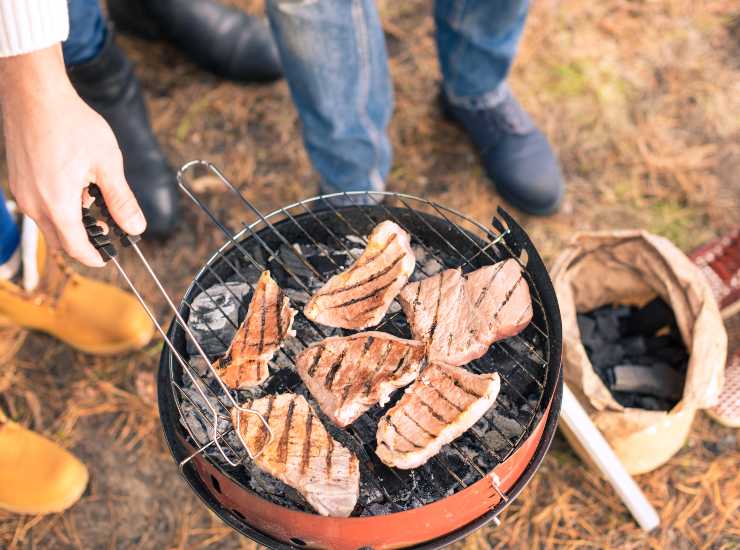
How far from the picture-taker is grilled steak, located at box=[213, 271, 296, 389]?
2.24m

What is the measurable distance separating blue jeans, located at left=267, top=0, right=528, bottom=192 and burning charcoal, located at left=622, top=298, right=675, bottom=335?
1486 mm

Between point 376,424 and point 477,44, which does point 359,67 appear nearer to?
point 477,44

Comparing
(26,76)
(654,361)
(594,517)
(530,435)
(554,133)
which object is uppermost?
(26,76)

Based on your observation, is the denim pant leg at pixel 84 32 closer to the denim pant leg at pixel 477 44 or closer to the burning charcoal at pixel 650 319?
the denim pant leg at pixel 477 44

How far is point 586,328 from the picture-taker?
11.0 ft

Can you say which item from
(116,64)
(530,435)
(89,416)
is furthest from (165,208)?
(530,435)

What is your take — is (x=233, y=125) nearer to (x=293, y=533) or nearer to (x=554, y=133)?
(x=554, y=133)

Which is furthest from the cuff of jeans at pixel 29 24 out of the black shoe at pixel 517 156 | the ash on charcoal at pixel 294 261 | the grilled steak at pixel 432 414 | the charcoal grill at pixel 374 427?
the black shoe at pixel 517 156

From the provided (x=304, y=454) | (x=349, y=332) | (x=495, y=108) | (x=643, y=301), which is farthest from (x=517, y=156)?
(x=304, y=454)

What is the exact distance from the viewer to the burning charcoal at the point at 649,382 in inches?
124

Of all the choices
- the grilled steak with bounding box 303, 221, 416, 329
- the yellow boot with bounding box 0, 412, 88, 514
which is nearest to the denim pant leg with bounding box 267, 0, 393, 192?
the grilled steak with bounding box 303, 221, 416, 329

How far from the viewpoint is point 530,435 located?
202cm

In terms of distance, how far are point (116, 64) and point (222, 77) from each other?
3.72ft

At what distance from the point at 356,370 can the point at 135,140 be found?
8.04ft
